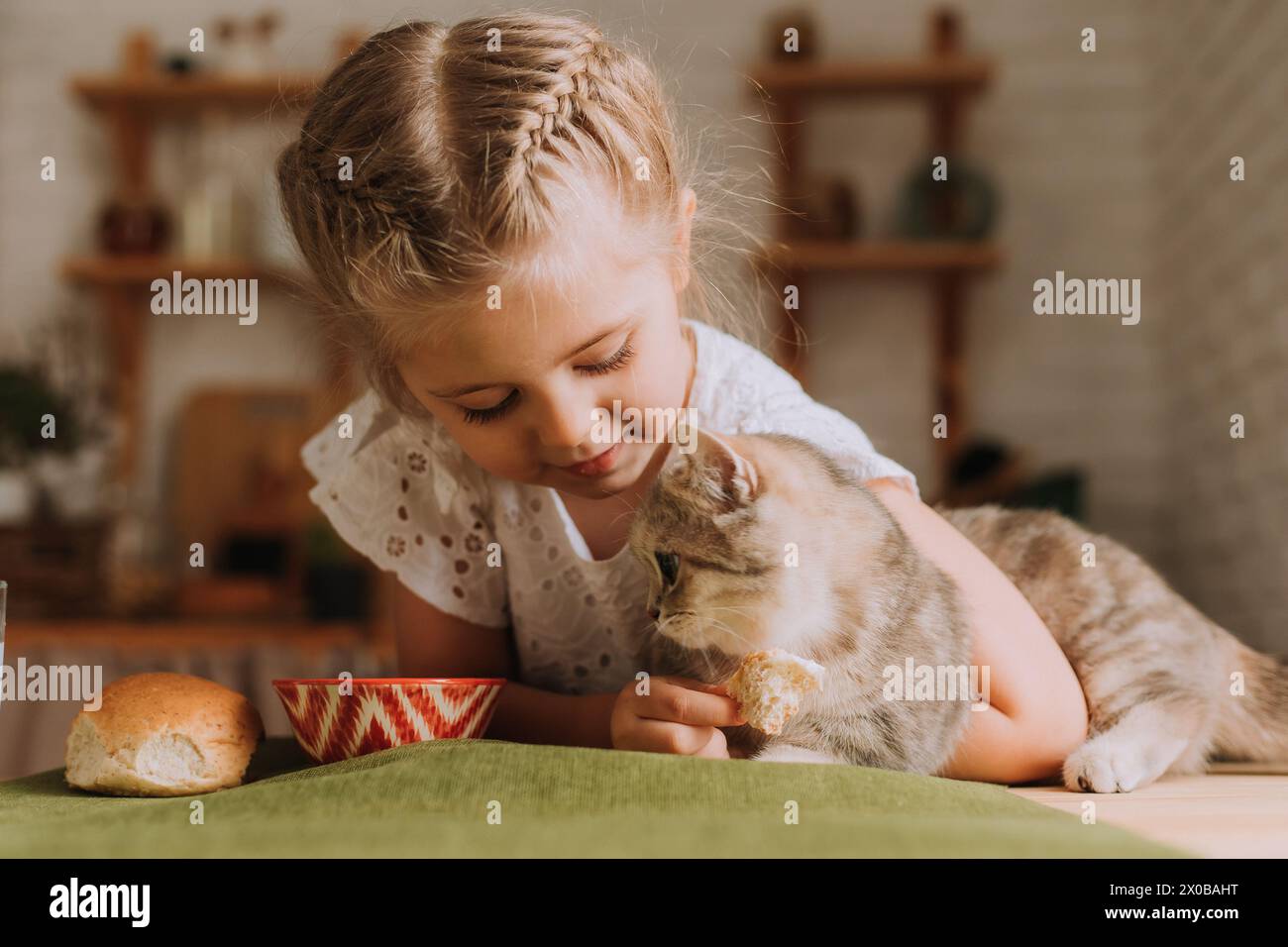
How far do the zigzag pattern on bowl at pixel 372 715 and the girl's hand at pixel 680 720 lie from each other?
5.3 inches

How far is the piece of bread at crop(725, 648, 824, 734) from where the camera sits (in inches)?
33.6

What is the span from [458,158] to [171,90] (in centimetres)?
300

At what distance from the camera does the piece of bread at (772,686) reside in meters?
0.85

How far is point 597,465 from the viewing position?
3.63 ft

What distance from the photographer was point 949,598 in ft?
3.40

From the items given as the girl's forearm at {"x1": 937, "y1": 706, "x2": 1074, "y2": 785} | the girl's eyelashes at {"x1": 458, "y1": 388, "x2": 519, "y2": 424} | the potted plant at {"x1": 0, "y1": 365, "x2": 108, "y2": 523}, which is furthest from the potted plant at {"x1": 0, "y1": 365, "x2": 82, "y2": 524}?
the girl's forearm at {"x1": 937, "y1": 706, "x2": 1074, "y2": 785}

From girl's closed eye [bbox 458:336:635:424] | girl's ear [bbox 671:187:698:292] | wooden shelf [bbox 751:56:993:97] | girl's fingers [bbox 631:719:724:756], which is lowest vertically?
girl's fingers [bbox 631:719:724:756]

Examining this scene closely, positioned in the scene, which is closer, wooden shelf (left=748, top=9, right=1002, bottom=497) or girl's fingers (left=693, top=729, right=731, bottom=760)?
girl's fingers (left=693, top=729, right=731, bottom=760)

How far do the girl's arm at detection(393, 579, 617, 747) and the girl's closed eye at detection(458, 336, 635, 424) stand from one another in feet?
1.05

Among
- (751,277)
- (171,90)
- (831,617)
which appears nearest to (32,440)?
(171,90)

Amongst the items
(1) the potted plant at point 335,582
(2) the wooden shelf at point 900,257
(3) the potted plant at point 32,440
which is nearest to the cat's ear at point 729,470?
(2) the wooden shelf at point 900,257

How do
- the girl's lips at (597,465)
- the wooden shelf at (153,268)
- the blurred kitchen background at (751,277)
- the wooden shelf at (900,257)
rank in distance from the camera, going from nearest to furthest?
the girl's lips at (597,465)
the blurred kitchen background at (751,277)
the wooden shelf at (900,257)
the wooden shelf at (153,268)

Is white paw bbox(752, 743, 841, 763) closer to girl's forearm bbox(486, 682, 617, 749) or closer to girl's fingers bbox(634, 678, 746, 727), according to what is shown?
girl's fingers bbox(634, 678, 746, 727)

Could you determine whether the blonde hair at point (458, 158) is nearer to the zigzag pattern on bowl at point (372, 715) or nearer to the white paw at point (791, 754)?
the zigzag pattern on bowl at point (372, 715)
